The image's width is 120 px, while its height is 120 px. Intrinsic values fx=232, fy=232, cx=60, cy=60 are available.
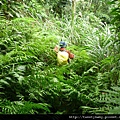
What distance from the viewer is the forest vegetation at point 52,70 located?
4.14ft

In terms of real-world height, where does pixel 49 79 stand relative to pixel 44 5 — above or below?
below

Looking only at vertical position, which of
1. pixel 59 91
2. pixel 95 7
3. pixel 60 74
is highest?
pixel 95 7

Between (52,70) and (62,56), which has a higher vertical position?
(62,56)

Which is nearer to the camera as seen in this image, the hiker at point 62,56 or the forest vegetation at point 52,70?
the forest vegetation at point 52,70

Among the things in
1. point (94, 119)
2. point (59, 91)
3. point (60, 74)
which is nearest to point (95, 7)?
point (60, 74)

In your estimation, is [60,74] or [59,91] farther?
[60,74]

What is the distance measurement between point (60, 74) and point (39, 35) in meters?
0.78

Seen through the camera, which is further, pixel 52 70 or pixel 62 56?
pixel 62 56

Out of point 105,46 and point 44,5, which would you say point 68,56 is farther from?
point 44,5

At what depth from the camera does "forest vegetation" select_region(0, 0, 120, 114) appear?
126 centimetres

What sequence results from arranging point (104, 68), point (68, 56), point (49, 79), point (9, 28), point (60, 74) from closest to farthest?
point (49, 79) → point (60, 74) → point (104, 68) → point (68, 56) → point (9, 28)

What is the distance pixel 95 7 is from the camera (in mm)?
3906

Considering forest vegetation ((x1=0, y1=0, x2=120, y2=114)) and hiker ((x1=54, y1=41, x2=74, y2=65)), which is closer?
forest vegetation ((x1=0, y1=0, x2=120, y2=114))

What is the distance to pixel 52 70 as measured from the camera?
161 centimetres
